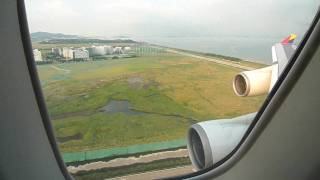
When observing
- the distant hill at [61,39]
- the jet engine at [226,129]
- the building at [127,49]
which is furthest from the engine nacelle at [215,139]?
the distant hill at [61,39]

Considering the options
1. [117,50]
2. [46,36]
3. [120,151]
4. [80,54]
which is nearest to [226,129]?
[120,151]

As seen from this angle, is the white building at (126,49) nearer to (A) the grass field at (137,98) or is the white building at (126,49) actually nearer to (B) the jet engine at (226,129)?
(A) the grass field at (137,98)

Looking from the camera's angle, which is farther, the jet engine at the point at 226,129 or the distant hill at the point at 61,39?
the jet engine at the point at 226,129

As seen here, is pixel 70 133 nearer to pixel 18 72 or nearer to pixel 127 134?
pixel 127 134

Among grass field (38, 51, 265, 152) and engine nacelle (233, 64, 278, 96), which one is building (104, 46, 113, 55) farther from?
engine nacelle (233, 64, 278, 96)

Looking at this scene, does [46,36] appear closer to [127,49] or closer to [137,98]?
[127,49]

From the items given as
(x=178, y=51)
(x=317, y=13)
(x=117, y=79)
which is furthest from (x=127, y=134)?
(x=317, y=13)

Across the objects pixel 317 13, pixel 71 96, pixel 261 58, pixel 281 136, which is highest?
pixel 317 13
